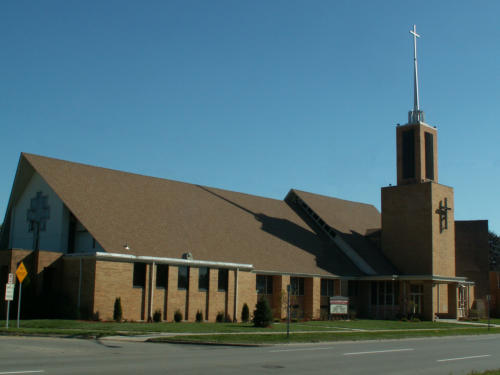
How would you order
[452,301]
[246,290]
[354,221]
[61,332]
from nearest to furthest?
[61,332]
[246,290]
[452,301]
[354,221]

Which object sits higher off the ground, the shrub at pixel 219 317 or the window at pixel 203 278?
the window at pixel 203 278

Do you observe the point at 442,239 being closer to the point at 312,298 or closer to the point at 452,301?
the point at 452,301

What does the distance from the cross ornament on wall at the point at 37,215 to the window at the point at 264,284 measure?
14181 mm

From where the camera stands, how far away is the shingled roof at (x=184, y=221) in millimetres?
34594

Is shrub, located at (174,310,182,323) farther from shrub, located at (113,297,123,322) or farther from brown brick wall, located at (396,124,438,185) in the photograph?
brown brick wall, located at (396,124,438,185)

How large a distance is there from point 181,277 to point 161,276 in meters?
1.44

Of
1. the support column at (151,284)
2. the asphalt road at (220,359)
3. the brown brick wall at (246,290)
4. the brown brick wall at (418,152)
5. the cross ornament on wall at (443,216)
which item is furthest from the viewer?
the brown brick wall at (418,152)

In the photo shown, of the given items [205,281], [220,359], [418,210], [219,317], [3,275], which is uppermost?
[418,210]

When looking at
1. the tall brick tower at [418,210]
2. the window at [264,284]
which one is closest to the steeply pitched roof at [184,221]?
the window at [264,284]

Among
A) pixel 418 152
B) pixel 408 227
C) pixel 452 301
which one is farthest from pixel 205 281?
pixel 452 301

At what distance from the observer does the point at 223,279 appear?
37219 millimetres

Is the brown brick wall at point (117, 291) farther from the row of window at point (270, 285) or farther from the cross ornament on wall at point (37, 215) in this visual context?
the row of window at point (270, 285)

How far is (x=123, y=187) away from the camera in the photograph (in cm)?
3912

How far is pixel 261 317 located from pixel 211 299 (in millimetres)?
5960
